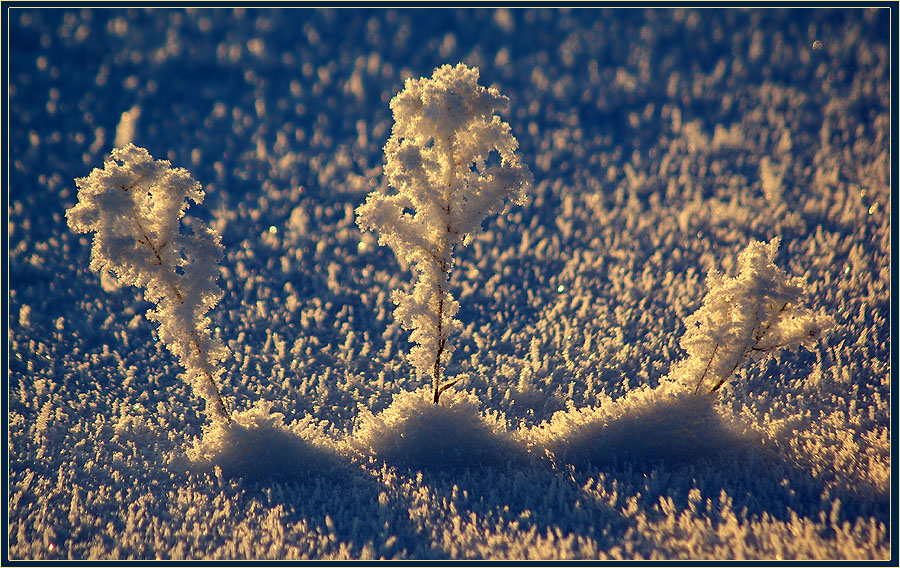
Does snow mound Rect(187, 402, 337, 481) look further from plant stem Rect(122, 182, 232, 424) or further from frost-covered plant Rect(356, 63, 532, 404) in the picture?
frost-covered plant Rect(356, 63, 532, 404)

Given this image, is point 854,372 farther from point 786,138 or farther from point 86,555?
point 86,555

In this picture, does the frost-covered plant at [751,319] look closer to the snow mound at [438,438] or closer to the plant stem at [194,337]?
the snow mound at [438,438]

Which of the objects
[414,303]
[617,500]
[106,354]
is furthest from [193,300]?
[617,500]

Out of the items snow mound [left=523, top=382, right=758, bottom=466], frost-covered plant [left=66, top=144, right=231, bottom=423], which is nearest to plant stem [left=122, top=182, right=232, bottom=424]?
frost-covered plant [left=66, top=144, right=231, bottom=423]

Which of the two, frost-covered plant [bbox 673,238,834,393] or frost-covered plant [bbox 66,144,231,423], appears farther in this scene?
frost-covered plant [bbox 673,238,834,393]

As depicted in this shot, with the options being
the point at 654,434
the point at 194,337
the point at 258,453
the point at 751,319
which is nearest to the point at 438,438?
the point at 258,453

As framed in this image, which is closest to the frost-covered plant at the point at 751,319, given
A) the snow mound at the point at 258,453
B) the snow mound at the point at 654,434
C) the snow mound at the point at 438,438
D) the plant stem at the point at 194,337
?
the snow mound at the point at 654,434
